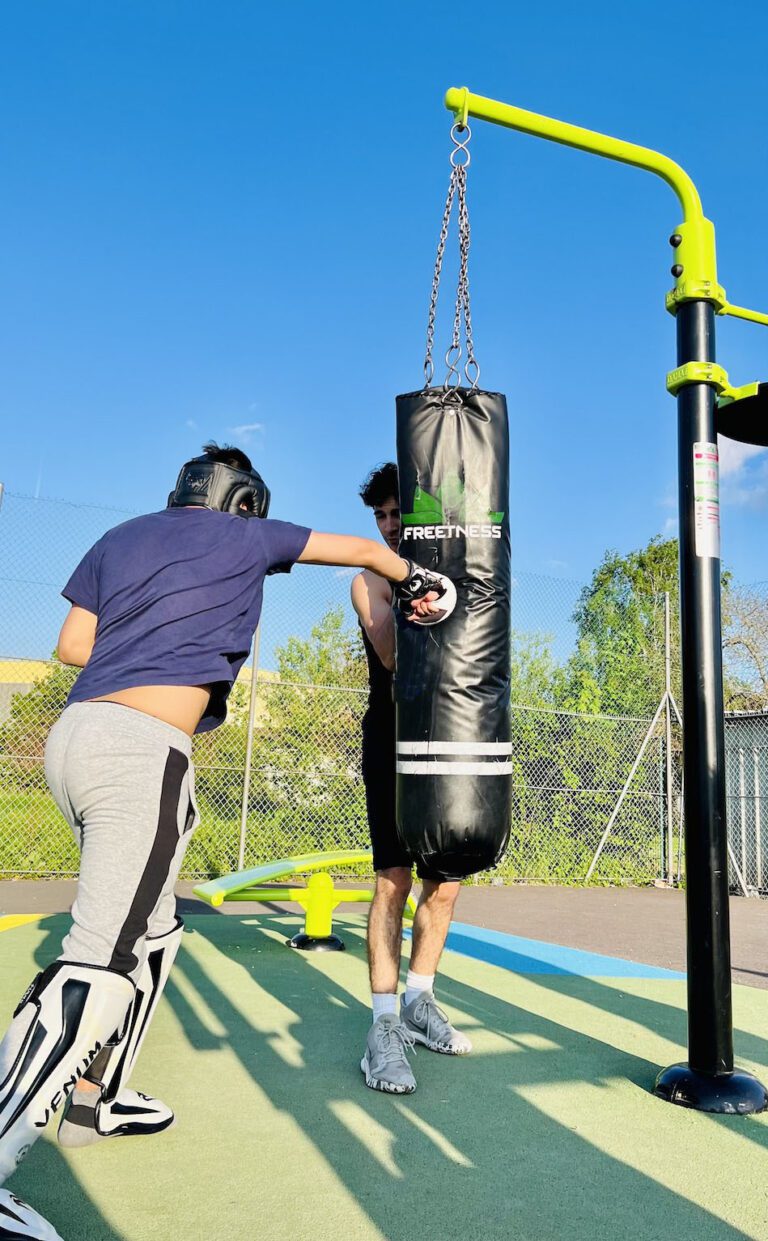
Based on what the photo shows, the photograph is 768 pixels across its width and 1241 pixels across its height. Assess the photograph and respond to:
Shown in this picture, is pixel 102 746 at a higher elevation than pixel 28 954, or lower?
higher

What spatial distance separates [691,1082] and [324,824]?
6.37 m

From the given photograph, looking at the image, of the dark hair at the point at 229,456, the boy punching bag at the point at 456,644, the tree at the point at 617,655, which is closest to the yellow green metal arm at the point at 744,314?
the boy punching bag at the point at 456,644

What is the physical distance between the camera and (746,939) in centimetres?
665

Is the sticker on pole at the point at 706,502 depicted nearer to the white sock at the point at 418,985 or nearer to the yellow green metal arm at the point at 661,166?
the yellow green metal arm at the point at 661,166

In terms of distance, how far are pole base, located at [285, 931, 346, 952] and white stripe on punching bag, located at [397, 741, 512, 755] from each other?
301cm

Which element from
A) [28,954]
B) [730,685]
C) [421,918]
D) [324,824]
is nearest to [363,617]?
[421,918]

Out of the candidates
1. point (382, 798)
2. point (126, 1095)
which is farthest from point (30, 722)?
point (126, 1095)

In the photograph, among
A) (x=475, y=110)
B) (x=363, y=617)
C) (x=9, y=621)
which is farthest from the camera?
(x=9, y=621)

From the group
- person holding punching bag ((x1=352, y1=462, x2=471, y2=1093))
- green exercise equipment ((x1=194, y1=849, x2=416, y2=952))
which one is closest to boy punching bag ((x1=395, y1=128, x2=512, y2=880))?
person holding punching bag ((x1=352, y1=462, x2=471, y2=1093))

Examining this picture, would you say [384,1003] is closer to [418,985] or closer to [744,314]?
[418,985]

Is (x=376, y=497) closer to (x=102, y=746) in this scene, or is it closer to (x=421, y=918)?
(x=421, y=918)

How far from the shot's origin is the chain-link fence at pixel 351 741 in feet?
25.9

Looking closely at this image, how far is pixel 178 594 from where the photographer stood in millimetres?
2184

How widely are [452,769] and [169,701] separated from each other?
0.93 meters
